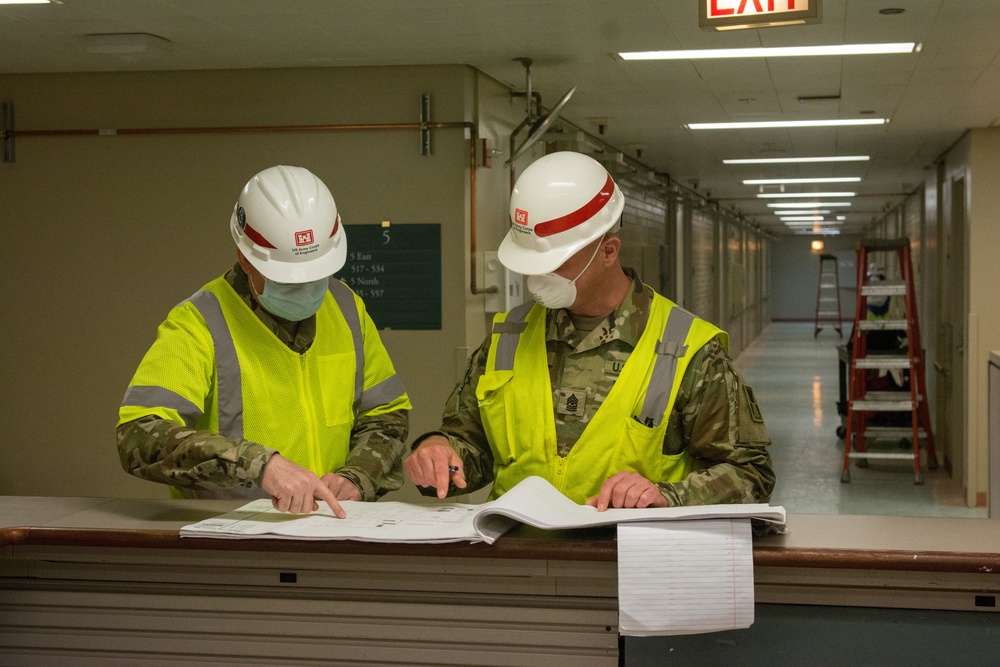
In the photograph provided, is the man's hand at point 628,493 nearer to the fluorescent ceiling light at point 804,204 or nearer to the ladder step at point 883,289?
the ladder step at point 883,289

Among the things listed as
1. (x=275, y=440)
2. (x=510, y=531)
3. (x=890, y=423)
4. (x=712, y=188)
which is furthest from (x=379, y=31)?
(x=712, y=188)

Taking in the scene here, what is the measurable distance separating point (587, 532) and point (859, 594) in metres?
0.44

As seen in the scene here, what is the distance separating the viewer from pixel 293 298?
245cm

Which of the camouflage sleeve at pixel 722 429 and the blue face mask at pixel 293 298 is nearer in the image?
the camouflage sleeve at pixel 722 429

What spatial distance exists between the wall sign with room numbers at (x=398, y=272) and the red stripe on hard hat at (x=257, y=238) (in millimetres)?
3388

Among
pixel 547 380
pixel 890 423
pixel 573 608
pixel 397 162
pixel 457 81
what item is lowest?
pixel 890 423

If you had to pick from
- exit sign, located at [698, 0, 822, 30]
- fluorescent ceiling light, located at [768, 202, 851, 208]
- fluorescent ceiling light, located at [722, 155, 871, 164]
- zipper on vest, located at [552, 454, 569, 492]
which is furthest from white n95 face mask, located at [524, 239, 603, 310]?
fluorescent ceiling light, located at [768, 202, 851, 208]

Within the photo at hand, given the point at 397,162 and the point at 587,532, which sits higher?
the point at 397,162

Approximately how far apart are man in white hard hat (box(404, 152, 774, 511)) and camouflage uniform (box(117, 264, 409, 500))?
8.4 inches

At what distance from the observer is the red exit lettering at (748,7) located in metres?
3.35

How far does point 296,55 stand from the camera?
5.44 m

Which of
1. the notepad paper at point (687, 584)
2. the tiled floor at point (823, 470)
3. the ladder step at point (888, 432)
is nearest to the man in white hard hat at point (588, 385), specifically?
the notepad paper at point (687, 584)

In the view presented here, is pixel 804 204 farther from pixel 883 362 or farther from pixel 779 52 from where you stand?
pixel 779 52

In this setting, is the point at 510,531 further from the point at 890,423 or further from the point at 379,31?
the point at 890,423
